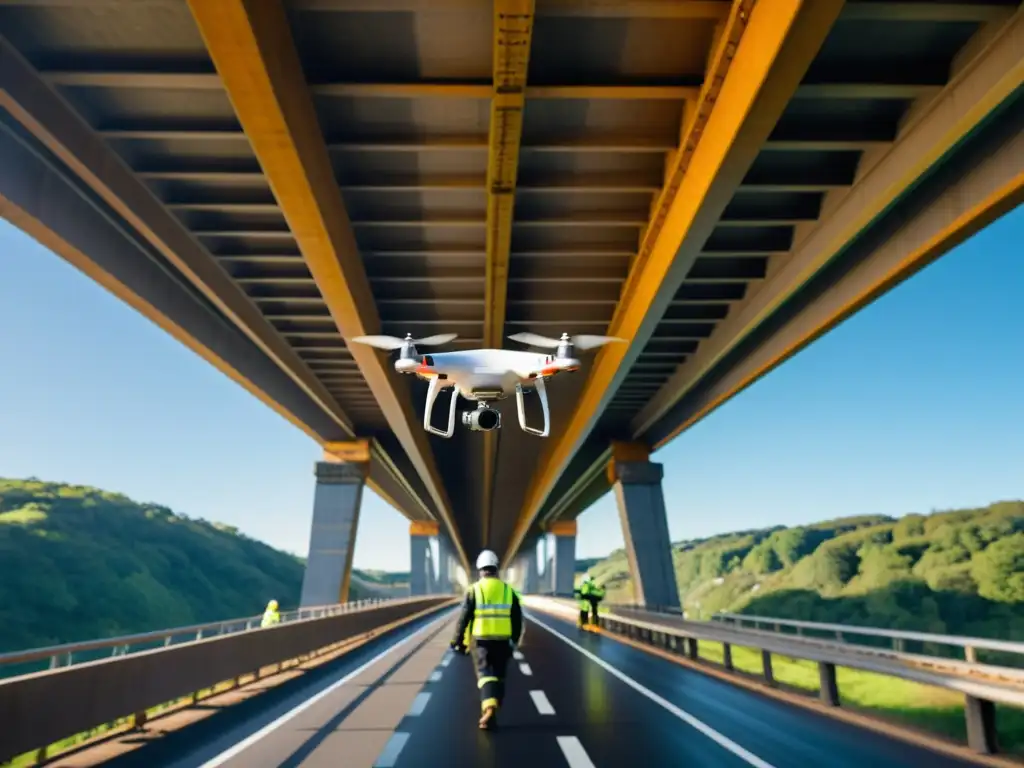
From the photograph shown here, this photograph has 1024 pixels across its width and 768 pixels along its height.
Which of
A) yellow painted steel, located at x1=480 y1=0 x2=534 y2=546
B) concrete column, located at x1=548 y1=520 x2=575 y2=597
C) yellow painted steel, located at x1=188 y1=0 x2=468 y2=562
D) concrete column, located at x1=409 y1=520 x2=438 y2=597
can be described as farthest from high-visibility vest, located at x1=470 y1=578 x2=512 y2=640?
concrete column, located at x1=409 y1=520 x2=438 y2=597

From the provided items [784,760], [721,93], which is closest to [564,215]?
[721,93]

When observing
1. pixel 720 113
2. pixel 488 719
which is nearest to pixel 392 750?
pixel 488 719

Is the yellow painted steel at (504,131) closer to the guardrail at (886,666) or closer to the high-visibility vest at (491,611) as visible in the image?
the high-visibility vest at (491,611)

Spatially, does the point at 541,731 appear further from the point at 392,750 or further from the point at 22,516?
the point at 22,516

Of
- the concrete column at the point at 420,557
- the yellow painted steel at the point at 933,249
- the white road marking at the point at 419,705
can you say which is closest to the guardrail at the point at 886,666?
the white road marking at the point at 419,705

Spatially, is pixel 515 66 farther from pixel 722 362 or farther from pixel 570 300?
pixel 722 362

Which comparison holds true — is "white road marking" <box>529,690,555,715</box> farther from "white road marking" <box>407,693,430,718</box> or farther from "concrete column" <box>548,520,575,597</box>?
"concrete column" <box>548,520,575,597</box>
